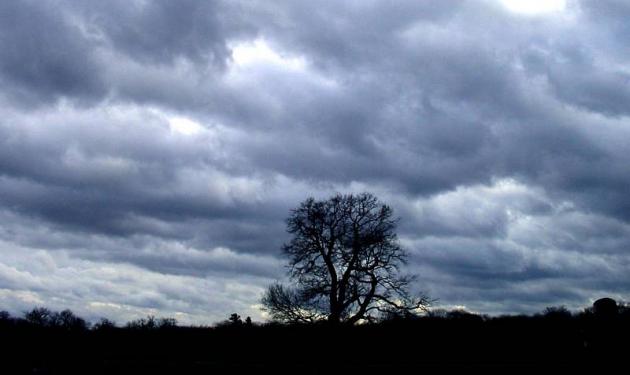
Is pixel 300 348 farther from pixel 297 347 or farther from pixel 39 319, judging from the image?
pixel 39 319

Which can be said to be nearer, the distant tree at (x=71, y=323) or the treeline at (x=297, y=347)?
the treeline at (x=297, y=347)

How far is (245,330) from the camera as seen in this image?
1060 inches

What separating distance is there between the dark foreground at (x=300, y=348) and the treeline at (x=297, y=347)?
3 centimetres

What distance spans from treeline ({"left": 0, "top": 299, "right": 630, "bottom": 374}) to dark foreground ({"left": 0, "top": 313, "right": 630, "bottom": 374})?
1.3 inches

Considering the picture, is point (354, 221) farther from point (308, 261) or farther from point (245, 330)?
point (245, 330)

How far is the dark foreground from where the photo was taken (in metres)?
17.6

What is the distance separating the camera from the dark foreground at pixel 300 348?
1758 cm

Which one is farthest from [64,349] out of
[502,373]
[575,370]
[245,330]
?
[575,370]

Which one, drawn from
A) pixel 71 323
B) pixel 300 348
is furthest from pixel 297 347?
pixel 71 323

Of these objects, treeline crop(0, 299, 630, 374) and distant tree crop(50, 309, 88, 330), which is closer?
treeline crop(0, 299, 630, 374)

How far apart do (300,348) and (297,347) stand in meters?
0.14

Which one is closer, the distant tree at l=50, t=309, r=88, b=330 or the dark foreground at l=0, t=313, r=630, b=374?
the dark foreground at l=0, t=313, r=630, b=374

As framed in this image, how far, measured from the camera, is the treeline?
1789cm

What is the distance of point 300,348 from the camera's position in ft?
78.7
